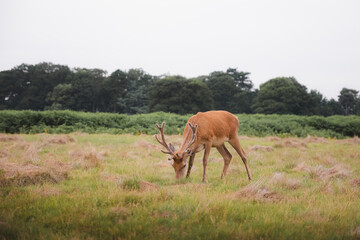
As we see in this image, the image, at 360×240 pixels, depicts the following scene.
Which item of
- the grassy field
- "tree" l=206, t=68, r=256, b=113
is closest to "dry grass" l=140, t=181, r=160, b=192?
the grassy field

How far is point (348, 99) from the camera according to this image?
215 ft

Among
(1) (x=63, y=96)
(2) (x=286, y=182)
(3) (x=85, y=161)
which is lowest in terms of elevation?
(3) (x=85, y=161)

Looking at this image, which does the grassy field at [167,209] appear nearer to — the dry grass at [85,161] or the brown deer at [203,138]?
the brown deer at [203,138]

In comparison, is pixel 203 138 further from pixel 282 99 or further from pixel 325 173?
pixel 282 99

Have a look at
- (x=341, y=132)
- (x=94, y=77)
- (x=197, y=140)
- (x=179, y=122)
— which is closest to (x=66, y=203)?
(x=197, y=140)

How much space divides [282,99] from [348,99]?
30.6 metres

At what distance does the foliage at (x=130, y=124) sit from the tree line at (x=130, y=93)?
17383 millimetres

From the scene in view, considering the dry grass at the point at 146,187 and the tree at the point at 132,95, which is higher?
the tree at the point at 132,95

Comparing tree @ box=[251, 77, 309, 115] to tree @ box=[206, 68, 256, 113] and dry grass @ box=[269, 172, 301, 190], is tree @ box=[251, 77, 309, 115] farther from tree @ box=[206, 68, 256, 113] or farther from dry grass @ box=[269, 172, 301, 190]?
dry grass @ box=[269, 172, 301, 190]

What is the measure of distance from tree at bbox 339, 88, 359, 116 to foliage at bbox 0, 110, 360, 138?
44.7 m

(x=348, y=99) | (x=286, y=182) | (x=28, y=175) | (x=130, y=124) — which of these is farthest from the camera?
(x=348, y=99)

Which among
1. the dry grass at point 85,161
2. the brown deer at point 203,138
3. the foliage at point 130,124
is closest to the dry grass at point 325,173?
the brown deer at point 203,138

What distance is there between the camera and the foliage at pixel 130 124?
62.8 feet

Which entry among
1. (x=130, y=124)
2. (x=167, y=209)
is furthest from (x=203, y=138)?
(x=130, y=124)
